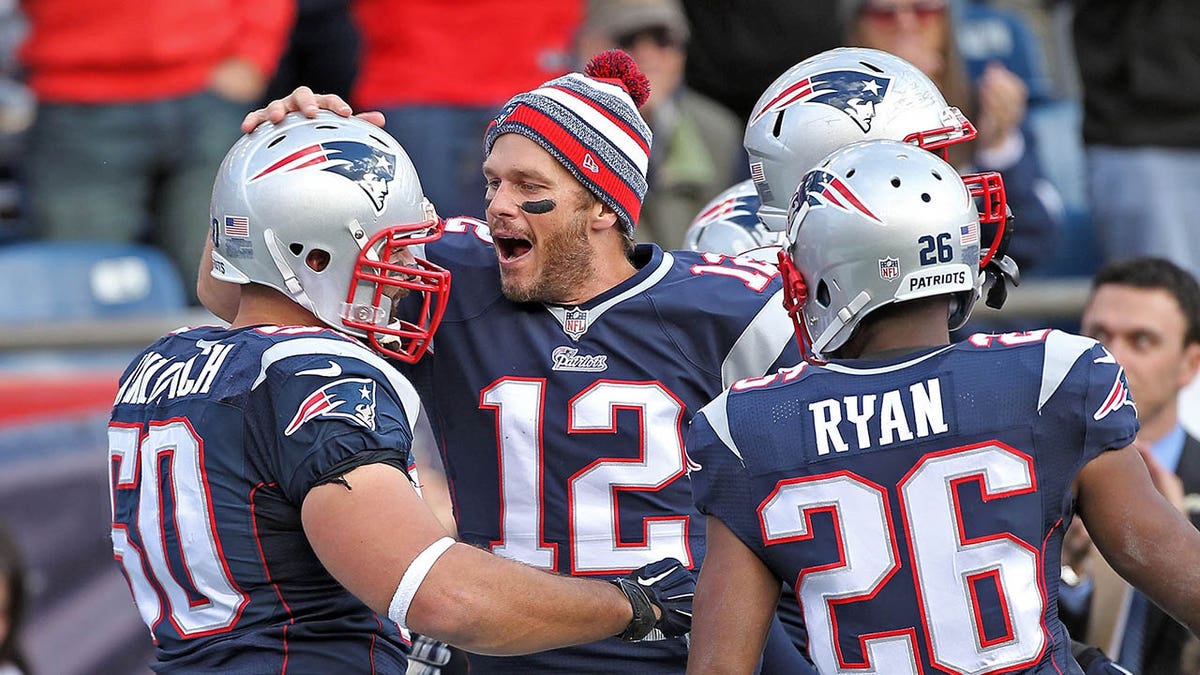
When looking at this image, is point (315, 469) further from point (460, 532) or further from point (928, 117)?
point (928, 117)

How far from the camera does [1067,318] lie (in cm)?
732

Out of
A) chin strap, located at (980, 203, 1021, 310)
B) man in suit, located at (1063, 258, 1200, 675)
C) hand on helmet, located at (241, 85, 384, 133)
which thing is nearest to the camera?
chin strap, located at (980, 203, 1021, 310)

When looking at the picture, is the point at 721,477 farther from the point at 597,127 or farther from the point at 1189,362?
the point at 1189,362

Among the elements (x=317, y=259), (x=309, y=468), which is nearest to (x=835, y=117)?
(x=317, y=259)

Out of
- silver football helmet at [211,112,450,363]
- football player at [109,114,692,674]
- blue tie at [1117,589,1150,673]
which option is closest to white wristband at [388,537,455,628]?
football player at [109,114,692,674]

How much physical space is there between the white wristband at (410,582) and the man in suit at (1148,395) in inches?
112

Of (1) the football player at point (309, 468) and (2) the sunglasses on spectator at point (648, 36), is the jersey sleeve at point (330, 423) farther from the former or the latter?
(2) the sunglasses on spectator at point (648, 36)

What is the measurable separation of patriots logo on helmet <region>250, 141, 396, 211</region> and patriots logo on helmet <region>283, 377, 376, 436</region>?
0.54 m

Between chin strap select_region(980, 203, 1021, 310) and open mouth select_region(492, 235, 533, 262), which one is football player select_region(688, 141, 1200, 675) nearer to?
chin strap select_region(980, 203, 1021, 310)

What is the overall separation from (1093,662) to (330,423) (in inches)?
64.6

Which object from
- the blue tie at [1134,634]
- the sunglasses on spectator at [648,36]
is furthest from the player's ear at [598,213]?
the sunglasses on spectator at [648,36]

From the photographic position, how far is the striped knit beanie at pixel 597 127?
4.03 meters

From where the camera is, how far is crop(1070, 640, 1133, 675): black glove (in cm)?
352

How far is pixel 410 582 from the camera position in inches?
128
